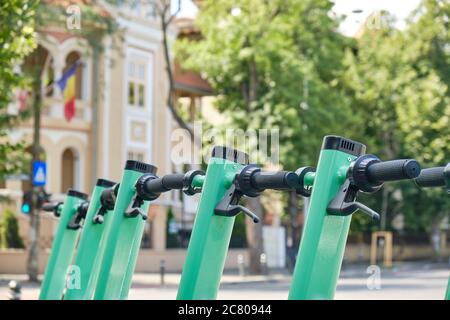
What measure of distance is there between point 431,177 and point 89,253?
2.53 metres

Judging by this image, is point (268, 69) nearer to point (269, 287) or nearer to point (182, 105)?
point (269, 287)

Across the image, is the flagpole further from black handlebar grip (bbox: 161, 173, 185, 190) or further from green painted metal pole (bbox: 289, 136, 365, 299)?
green painted metal pole (bbox: 289, 136, 365, 299)

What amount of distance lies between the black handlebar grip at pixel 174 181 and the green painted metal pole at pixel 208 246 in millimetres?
584

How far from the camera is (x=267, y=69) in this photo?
1465 inches

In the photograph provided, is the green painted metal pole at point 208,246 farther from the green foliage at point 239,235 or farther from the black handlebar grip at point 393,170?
the green foliage at point 239,235

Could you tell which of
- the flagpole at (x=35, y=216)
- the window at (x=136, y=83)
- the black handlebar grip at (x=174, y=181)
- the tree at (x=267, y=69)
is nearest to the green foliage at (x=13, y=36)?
the black handlebar grip at (x=174, y=181)

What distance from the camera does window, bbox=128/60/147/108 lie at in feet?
135

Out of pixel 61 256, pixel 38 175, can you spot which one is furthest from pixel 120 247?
pixel 38 175

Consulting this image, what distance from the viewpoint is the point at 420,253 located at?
6106cm

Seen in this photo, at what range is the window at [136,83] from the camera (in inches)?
1625

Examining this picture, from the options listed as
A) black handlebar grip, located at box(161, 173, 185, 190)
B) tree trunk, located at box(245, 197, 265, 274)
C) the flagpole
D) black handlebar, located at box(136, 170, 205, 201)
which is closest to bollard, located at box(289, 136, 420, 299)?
black handlebar, located at box(136, 170, 205, 201)

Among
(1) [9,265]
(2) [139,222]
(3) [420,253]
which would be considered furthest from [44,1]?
(3) [420,253]

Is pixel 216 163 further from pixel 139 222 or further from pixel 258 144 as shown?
pixel 258 144

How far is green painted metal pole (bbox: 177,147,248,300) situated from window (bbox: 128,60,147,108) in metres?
37.4
